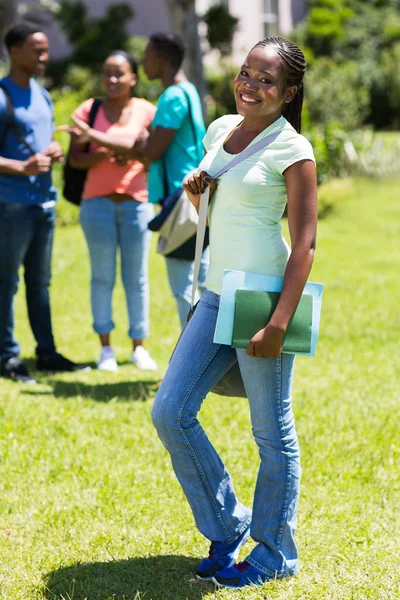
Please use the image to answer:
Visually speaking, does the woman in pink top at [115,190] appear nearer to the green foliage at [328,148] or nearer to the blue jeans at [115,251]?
the blue jeans at [115,251]

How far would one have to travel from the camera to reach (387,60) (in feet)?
101

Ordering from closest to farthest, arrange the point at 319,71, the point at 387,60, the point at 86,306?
the point at 86,306
the point at 319,71
the point at 387,60

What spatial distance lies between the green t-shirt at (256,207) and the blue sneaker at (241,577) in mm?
1023

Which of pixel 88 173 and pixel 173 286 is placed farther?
pixel 88 173

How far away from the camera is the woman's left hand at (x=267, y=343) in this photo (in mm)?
3189

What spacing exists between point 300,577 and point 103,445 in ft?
5.84

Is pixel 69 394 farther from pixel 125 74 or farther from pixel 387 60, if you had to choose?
pixel 387 60

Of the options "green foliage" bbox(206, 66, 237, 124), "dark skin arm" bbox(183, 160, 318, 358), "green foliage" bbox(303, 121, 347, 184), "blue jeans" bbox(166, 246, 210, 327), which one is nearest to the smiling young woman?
"dark skin arm" bbox(183, 160, 318, 358)

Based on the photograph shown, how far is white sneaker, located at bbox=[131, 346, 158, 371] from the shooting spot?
667cm

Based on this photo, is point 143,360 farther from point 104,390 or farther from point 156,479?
point 156,479

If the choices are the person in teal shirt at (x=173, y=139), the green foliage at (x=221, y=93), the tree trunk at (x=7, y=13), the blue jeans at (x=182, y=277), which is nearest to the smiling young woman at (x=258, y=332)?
the person in teal shirt at (x=173, y=139)

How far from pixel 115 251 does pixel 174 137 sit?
3.45ft

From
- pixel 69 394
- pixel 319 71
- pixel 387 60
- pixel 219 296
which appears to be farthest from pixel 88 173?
pixel 387 60

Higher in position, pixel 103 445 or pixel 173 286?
pixel 173 286
